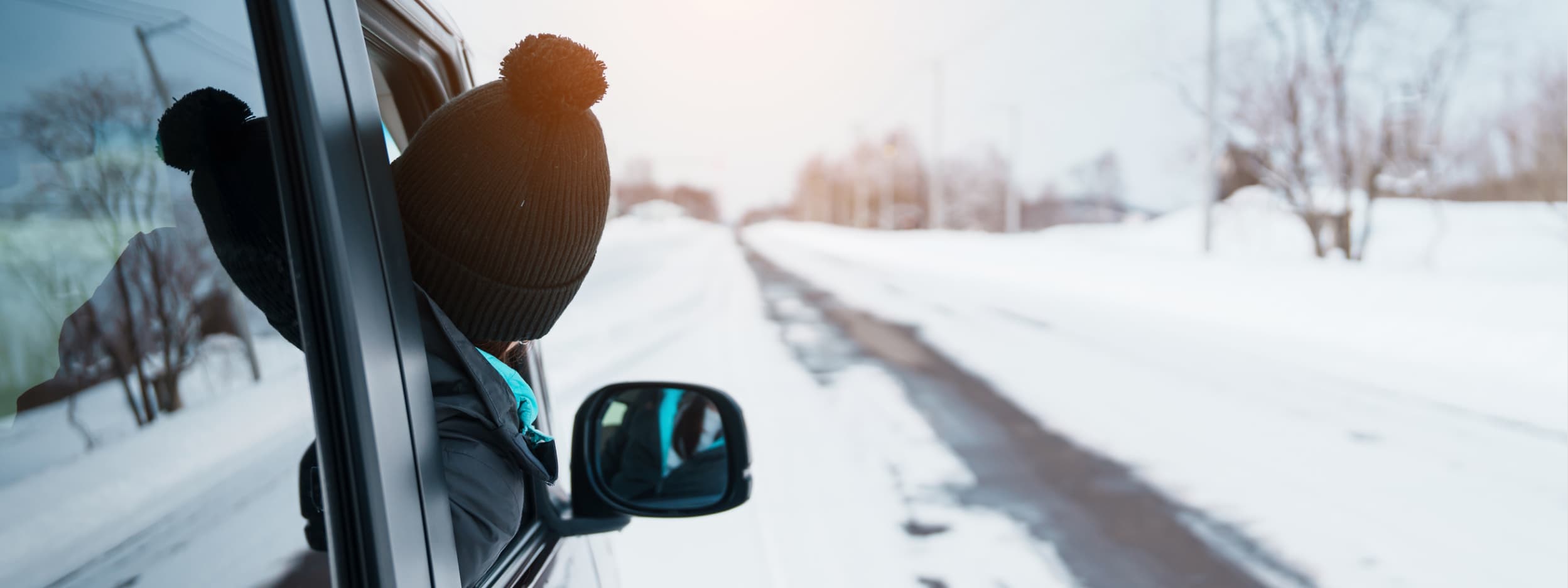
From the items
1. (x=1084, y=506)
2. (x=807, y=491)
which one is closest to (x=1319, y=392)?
(x=1084, y=506)

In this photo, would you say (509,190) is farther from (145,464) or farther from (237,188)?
(145,464)

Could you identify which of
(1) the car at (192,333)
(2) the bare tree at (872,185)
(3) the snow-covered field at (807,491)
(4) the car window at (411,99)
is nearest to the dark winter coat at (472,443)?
(1) the car at (192,333)

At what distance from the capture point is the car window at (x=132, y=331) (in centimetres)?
64

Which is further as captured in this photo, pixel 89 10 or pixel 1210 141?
pixel 1210 141

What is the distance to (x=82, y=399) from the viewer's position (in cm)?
68

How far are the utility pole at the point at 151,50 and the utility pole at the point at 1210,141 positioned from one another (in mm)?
20143

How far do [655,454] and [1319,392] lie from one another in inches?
257

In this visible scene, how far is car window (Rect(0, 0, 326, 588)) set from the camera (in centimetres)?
64

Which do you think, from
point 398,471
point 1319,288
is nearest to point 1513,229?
point 1319,288

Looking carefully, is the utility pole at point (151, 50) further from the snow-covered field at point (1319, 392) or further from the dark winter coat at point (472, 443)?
the snow-covered field at point (1319, 392)

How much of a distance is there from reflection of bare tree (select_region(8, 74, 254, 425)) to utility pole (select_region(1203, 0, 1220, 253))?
20200 millimetres

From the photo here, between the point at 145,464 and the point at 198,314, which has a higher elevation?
the point at 198,314

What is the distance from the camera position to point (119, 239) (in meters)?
0.72

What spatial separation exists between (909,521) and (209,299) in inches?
136
